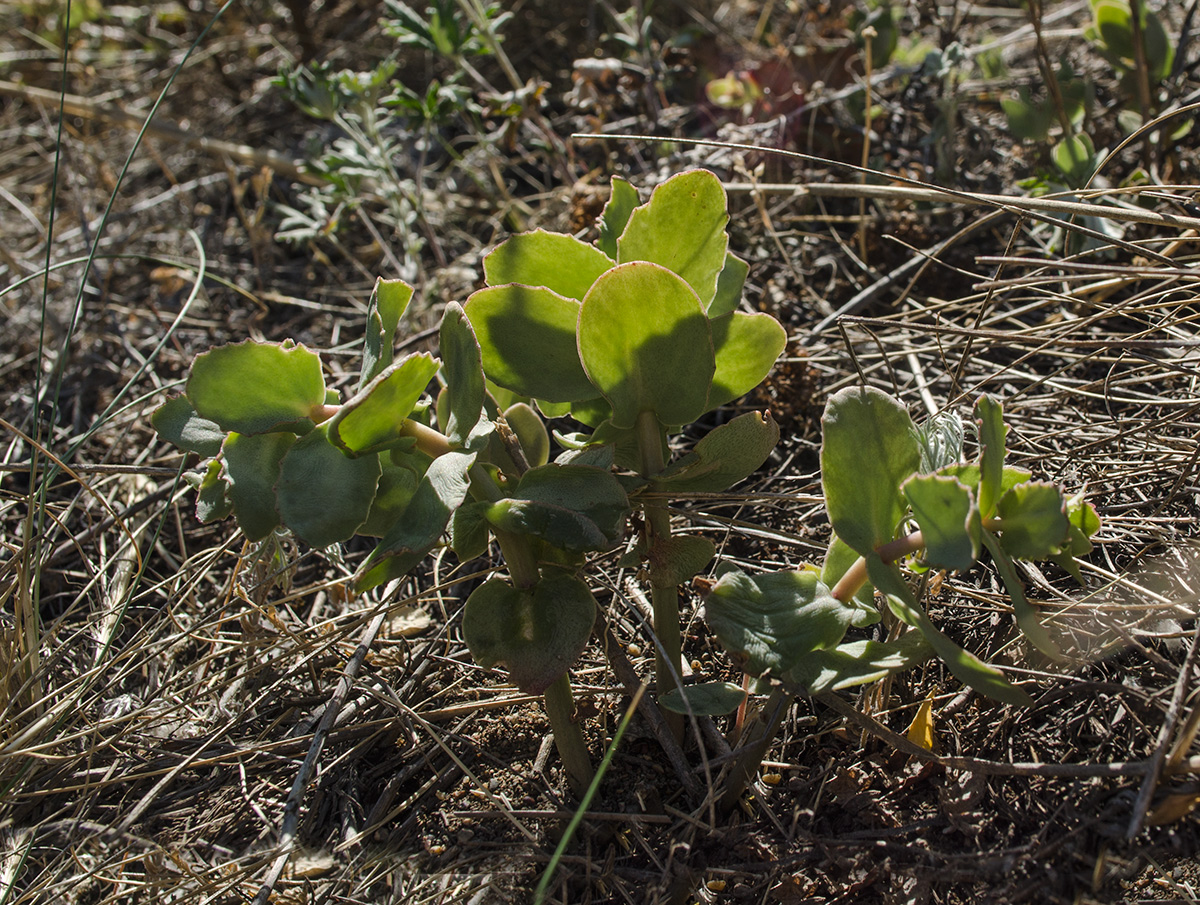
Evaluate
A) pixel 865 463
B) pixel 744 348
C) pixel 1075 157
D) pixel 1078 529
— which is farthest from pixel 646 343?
pixel 1075 157

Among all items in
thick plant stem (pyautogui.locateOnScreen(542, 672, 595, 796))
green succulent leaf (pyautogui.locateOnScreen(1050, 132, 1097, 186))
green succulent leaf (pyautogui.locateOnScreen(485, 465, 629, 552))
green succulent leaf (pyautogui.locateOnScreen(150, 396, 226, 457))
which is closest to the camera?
green succulent leaf (pyautogui.locateOnScreen(485, 465, 629, 552))

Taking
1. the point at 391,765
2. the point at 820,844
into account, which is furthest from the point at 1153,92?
the point at 391,765

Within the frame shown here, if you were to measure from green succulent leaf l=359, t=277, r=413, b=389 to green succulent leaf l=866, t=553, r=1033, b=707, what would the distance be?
1.93ft

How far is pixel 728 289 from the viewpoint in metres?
1.14

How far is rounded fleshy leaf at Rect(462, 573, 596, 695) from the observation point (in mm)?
1031

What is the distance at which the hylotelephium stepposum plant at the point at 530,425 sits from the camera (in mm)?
952

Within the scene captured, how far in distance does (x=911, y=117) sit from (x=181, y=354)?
1979mm

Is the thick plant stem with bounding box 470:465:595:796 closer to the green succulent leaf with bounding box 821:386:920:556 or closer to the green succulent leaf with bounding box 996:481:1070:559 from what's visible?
the green succulent leaf with bounding box 821:386:920:556

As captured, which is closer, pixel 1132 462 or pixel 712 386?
pixel 712 386

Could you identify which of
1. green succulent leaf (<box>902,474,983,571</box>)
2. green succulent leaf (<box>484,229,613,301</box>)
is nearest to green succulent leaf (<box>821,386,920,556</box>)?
green succulent leaf (<box>902,474,983,571</box>)

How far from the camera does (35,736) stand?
140 centimetres

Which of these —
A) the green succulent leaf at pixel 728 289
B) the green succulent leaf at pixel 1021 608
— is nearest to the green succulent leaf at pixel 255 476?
the green succulent leaf at pixel 728 289

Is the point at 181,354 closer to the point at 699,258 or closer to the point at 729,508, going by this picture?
the point at 729,508

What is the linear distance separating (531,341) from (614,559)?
613mm
